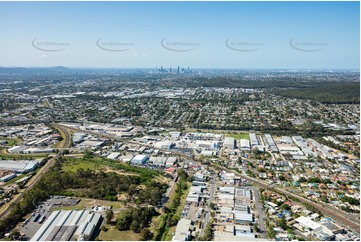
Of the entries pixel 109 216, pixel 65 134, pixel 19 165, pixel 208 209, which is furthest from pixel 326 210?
pixel 65 134

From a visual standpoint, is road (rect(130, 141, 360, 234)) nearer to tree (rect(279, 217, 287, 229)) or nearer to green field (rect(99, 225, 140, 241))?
tree (rect(279, 217, 287, 229))

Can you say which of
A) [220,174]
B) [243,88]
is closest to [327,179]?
[220,174]

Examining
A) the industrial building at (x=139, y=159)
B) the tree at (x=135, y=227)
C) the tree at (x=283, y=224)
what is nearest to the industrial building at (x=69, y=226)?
the tree at (x=135, y=227)

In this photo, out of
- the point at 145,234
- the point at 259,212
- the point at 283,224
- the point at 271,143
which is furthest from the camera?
the point at 271,143

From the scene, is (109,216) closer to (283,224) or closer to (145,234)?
(145,234)

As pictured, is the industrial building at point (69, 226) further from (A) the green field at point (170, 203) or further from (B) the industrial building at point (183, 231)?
(B) the industrial building at point (183, 231)
